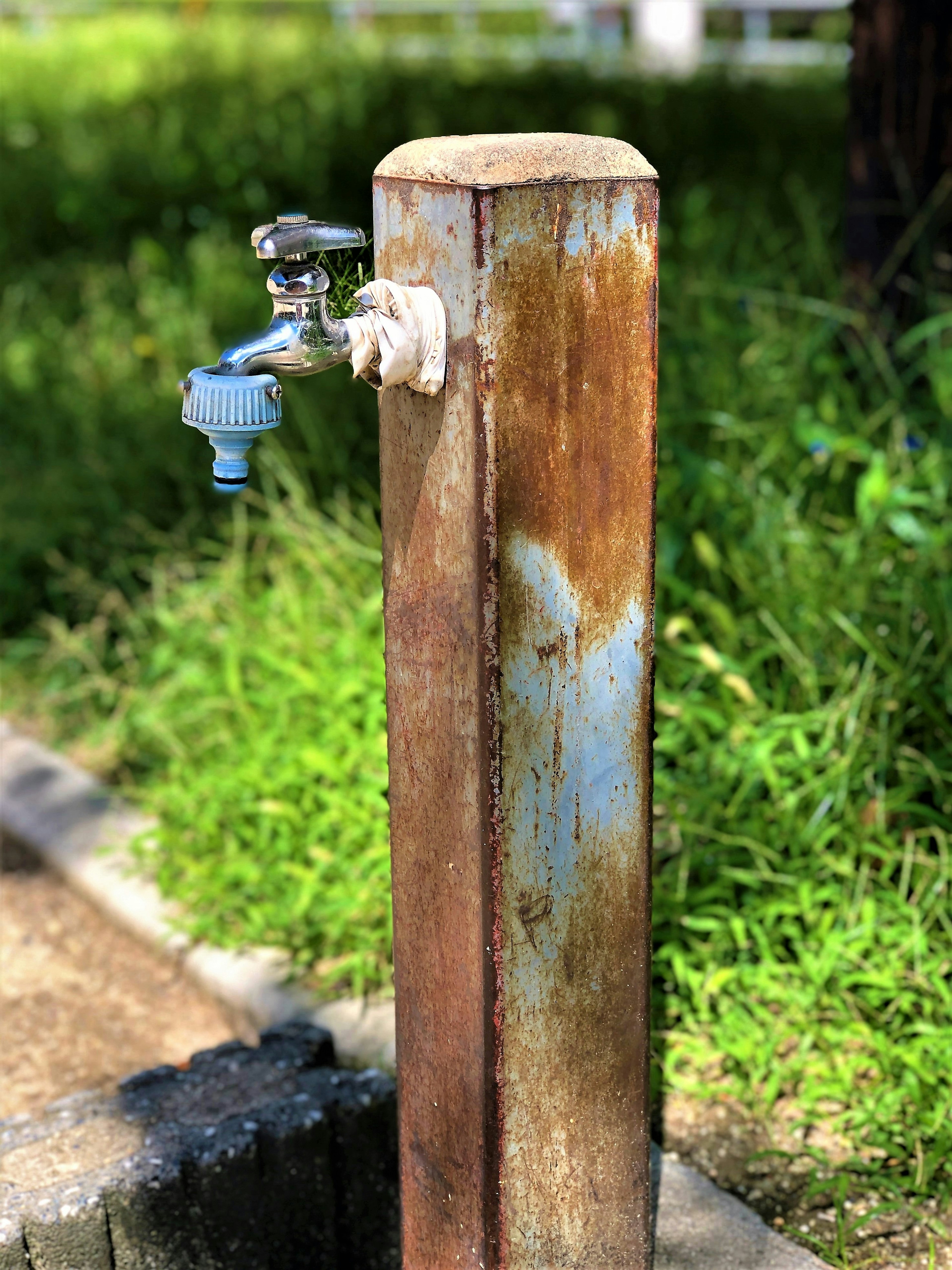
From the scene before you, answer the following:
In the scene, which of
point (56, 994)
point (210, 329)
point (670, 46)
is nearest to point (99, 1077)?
point (56, 994)

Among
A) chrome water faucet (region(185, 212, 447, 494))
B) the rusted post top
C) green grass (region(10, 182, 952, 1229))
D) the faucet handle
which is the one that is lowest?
green grass (region(10, 182, 952, 1229))

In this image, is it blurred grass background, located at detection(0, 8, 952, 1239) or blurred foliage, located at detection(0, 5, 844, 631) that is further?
blurred foliage, located at detection(0, 5, 844, 631)

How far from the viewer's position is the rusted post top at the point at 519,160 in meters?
→ 1.20

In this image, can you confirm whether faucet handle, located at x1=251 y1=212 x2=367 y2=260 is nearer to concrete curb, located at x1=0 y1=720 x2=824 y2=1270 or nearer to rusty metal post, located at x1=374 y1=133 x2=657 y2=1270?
rusty metal post, located at x1=374 y1=133 x2=657 y2=1270

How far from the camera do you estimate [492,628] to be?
1284 millimetres

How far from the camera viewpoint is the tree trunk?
3.56 m

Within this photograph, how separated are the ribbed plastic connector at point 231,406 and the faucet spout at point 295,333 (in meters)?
0.01

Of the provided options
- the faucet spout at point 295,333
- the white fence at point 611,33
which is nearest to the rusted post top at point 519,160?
the faucet spout at point 295,333

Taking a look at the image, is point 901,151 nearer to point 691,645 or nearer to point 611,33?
point 691,645

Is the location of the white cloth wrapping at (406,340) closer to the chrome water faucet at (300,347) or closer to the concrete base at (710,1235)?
the chrome water faucet at (300,347)

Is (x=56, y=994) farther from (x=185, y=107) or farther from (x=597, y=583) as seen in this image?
(x=185, y=107)

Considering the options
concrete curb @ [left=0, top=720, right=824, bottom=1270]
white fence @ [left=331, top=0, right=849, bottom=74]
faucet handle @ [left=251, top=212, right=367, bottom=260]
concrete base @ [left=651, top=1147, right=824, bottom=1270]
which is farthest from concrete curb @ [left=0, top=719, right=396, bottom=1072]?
white fence @ [left=331, top=0, right=849, bottom=74]

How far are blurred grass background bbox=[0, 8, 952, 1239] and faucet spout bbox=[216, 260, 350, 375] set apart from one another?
4.16 ft

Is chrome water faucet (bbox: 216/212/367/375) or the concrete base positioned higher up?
chrome water faucet (bbox: 216/212/367/375)
